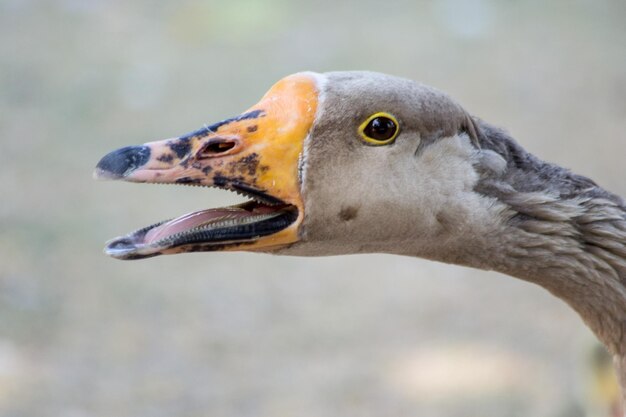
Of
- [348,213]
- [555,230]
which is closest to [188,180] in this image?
[348,213]

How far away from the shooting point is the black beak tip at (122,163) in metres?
3.12

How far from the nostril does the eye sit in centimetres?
46

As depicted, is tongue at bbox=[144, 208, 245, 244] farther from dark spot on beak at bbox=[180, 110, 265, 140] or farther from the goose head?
dark spot on beak at bbox=[180, 110, 265, 140]

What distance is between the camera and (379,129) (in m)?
3.24

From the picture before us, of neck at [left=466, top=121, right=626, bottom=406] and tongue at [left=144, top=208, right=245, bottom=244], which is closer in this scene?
tongue at [left=144, top=208, right=245, bottom=244]

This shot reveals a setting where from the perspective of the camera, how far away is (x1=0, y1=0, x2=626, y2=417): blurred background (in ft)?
22.9

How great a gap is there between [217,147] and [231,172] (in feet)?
0.39

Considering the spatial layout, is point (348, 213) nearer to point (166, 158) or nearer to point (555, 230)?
point (166, 158)

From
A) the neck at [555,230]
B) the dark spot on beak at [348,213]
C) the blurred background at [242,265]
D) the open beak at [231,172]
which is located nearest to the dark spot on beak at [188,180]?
the open beak at [231,172]

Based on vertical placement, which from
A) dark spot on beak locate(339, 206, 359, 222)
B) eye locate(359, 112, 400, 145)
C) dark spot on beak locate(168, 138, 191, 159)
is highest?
eye locate(359, 112, 400, 145)

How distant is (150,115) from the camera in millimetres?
10352

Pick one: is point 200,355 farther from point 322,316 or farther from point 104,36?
point 104,36

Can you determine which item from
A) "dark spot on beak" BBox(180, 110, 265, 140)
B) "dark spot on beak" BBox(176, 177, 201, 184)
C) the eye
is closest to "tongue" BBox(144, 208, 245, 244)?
"dark spot on beak" BBox(176, 177, 201, 184)

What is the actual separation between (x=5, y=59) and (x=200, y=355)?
5.67 metres
